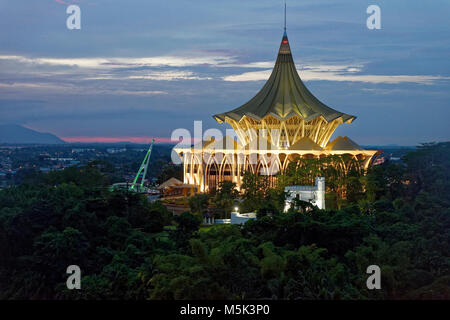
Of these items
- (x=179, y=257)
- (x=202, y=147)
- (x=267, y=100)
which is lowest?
(x=179, y=257)

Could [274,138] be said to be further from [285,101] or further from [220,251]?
[220,251]

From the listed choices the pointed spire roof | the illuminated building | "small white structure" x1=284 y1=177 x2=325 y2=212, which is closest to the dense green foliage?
"small white structure" x1=284 y1=177 x2=325 y2=212

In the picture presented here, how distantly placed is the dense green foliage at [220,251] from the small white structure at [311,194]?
1.66 ft

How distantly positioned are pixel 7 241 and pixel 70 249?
319cm

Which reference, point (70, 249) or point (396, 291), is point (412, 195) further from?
point (70, 249)

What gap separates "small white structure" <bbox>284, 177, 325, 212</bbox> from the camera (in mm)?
28188

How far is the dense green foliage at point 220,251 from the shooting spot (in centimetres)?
1697

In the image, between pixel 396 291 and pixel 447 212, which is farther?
pixel 447 212

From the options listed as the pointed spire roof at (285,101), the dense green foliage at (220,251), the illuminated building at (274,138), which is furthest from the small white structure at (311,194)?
the pointed spire roof at (285,101)

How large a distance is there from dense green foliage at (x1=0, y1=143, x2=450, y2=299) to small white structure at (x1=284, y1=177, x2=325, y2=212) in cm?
51

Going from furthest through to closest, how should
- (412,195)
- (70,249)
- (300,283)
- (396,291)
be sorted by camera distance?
(412,195) < (70,249) < (396,291) < (300,283)

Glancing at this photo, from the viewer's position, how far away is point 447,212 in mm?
21875

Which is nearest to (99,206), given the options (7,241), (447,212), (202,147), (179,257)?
(7,241)

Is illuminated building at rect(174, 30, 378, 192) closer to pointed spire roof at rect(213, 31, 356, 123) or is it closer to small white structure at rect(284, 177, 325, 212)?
pointed spire roof at rect(213, 31, 356, 123)
